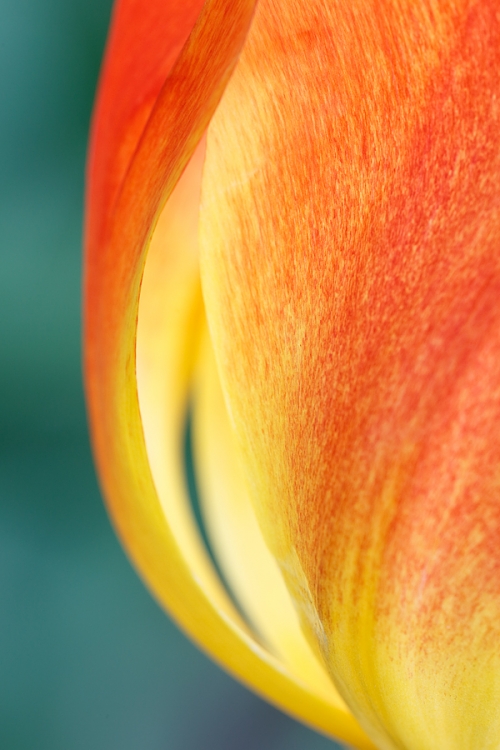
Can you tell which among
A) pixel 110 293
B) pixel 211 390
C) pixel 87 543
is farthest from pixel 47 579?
pixel 110 293

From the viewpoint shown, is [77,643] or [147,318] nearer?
[147,318]

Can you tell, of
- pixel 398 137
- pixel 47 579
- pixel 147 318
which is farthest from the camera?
pixel 47 579

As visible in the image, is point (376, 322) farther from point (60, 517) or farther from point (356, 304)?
point (60, 517)

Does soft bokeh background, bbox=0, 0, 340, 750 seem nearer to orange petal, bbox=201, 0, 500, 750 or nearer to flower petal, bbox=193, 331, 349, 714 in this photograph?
flower petal, bbox=193, 331, 349, 714

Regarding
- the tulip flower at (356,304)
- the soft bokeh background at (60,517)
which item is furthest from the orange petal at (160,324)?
the soft bokeh background at (60,517)

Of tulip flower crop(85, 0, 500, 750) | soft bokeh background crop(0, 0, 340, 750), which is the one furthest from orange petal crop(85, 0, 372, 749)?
soft bokeh background crop(0, 0, 340, 750)

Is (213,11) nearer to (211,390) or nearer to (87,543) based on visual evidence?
(211,390)

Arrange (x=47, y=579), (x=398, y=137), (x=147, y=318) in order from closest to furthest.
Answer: (x=398, y=137) → (x=147, y=318) → (x=47, y=579)

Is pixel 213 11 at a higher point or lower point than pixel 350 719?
higher
